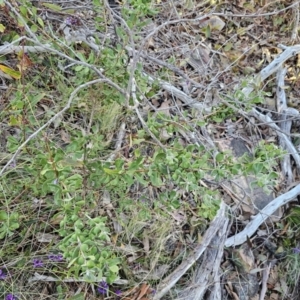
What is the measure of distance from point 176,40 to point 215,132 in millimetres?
654

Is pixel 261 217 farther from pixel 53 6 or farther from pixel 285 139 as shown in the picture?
pixel 53 6

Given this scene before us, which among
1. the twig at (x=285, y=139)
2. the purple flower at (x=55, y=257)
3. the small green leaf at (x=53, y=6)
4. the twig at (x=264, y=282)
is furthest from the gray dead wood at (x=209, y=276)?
the small green leaf at (x=53, y=6)

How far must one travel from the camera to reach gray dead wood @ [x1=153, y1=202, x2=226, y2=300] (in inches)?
76.4

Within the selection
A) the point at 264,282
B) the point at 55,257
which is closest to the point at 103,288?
the point at 55,257

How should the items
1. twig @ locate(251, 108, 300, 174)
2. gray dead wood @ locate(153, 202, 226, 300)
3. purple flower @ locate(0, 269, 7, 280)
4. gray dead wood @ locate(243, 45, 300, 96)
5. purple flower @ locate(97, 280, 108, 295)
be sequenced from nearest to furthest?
purple flower @ locate(0, 269, 7, 280)
purple flower @ locate(97, 280, 108, 295)
gray dead wood @ locate(153, 202, 226, 300)
twig @ locate(251, 108, 300, 174)
gray dead wood @ locate(243, 45, 300, 96)

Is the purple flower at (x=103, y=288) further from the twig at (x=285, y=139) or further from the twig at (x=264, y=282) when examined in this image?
the twig at (x=285, y=139)

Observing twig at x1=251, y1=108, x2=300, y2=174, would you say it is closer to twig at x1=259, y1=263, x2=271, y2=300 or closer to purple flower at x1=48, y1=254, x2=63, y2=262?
twig at x1=259, y1=263, x2=271, y2=300

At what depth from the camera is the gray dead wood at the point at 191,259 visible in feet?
6.37

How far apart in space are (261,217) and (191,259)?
0.49 m

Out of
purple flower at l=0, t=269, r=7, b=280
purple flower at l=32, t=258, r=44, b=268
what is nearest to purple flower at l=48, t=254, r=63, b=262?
purple flower at l=32, t=258, r=44, b=268

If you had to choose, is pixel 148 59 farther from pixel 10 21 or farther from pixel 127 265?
pixel 127 265

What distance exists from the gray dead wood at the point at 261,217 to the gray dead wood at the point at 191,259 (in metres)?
0.12

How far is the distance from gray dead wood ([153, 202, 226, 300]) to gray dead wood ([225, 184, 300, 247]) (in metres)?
0.12

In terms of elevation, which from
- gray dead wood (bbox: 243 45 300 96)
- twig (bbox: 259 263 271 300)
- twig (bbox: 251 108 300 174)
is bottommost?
twig (bbox: 259 263 271 300)
